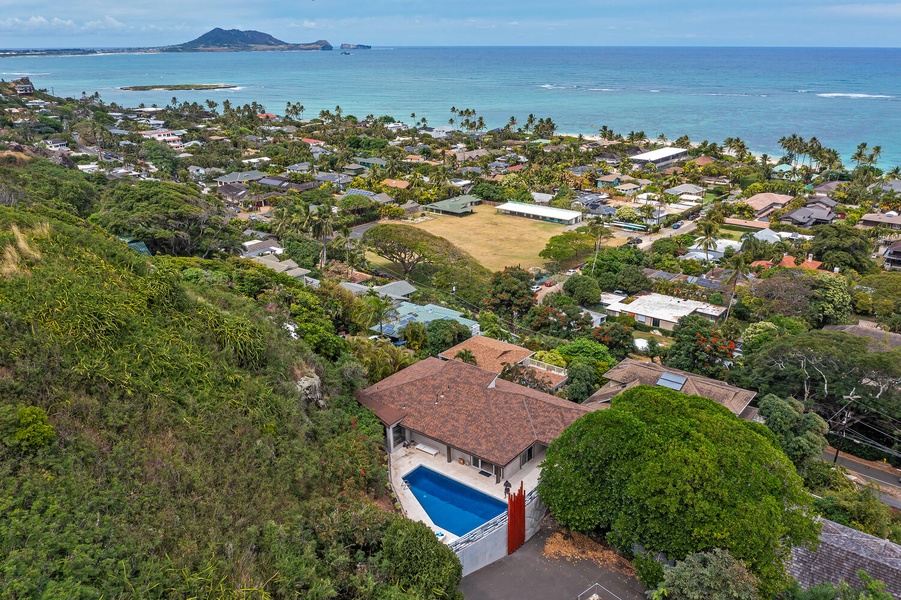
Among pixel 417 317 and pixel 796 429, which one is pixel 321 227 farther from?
pixel 796 429

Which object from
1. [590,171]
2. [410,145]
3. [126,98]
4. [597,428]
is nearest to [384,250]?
[597,428]

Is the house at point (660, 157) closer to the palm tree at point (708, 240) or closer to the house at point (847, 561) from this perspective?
the palm tree at point (708, 240)

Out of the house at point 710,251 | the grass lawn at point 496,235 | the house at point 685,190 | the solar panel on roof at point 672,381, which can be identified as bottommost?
the grass lawn at point 496,235

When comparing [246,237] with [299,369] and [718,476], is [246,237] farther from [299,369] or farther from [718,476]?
[718,476]

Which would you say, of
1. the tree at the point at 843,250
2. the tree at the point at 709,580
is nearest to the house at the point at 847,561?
the tree at the point at 709,580

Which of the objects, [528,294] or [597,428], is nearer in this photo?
[597,428]

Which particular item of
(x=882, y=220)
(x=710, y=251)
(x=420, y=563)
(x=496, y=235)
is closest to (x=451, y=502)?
(x=420, y=563)
